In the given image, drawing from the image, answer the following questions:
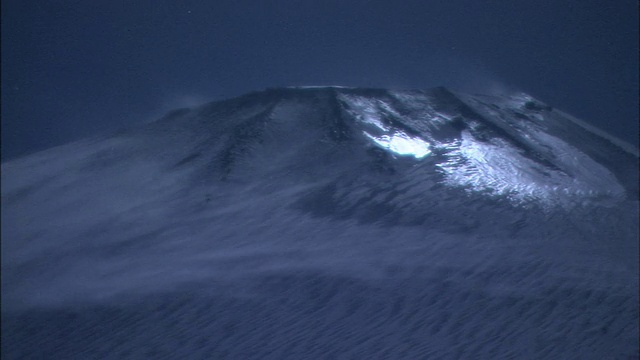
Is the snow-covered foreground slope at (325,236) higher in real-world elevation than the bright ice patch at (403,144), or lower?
lower

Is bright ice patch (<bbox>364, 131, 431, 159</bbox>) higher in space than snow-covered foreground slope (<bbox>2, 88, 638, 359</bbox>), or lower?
higher

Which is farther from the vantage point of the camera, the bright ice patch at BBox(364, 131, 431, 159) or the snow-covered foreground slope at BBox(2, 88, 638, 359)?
the bright ice patch at BBox(364, 131, 431, 159)

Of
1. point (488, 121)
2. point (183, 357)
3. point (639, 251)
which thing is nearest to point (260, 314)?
point (183, 357)

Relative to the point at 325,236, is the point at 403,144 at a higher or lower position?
higher

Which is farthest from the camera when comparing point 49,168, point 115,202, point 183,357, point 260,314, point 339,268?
point 49,168

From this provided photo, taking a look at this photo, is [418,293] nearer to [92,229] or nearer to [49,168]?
[92,229]
